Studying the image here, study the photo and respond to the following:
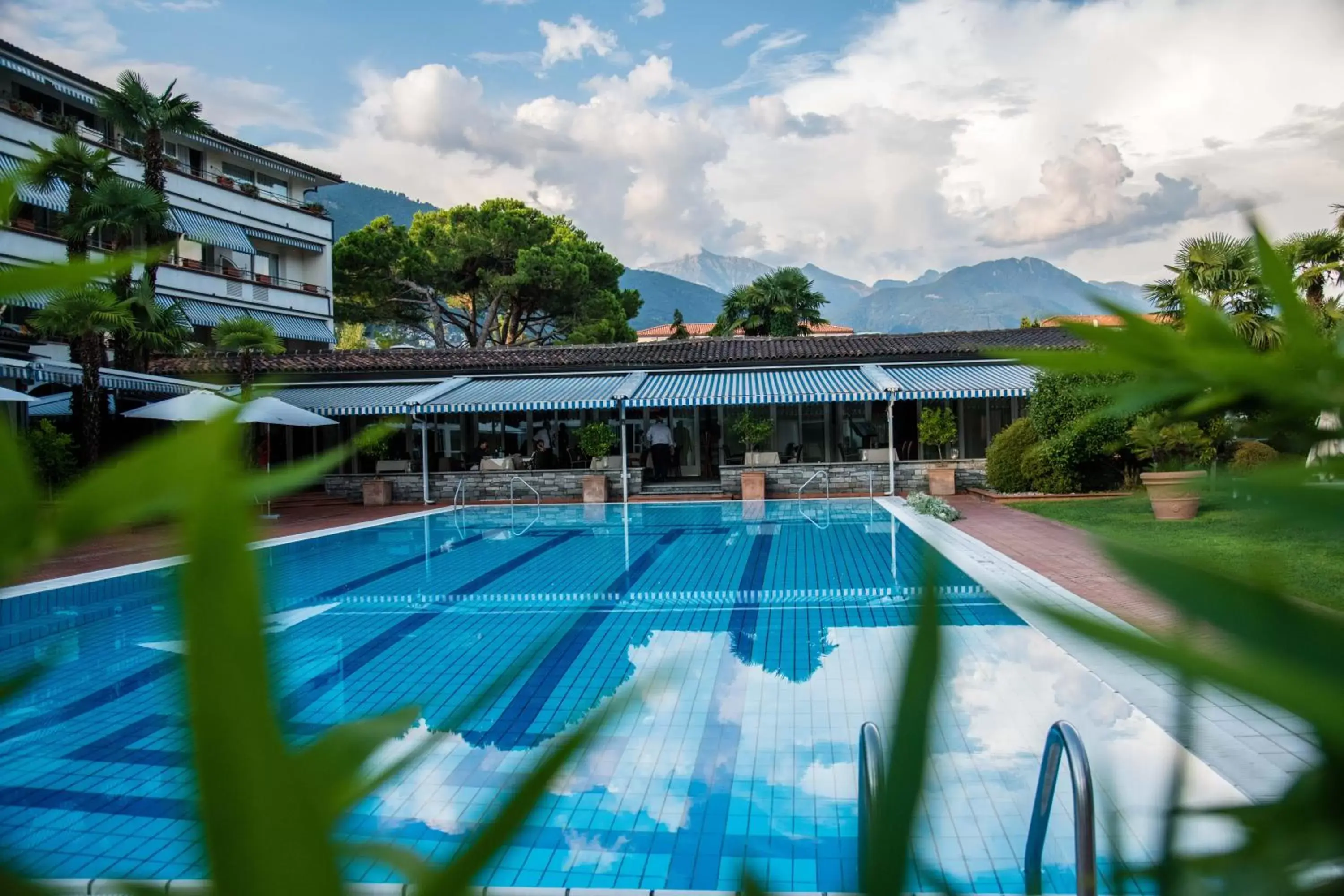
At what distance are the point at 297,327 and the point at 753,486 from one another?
2216cm

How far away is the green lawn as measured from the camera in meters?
0.26

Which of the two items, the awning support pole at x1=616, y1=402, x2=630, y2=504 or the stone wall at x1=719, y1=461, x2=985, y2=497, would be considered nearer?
the awning support pole at x1=616, y1=402, x2=630, y2=504

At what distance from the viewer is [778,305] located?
4262 centimetres

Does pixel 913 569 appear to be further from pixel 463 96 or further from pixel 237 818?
pixel 463 96

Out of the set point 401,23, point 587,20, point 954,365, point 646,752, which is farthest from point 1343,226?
→ point 587,20

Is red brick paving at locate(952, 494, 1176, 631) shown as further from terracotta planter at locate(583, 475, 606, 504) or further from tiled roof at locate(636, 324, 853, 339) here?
tiled roof at locate(636, 324, 853, 339)

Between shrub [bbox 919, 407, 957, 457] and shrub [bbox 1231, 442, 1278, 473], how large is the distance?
23.0 m

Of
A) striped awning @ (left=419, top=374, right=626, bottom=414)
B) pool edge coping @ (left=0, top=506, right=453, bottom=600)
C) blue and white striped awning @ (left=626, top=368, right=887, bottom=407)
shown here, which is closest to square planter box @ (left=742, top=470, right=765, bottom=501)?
blue and white striped awning @ (left=626, top=368, right=887, bottom=407)

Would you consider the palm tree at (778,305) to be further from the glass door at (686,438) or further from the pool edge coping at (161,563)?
the pool edge coping at (161,563)

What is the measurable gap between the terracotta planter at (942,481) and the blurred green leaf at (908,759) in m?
22.2

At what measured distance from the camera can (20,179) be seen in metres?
0.41

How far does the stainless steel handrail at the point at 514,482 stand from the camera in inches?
903

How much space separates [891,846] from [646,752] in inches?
222

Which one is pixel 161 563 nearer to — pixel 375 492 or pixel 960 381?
pixel 375 492
